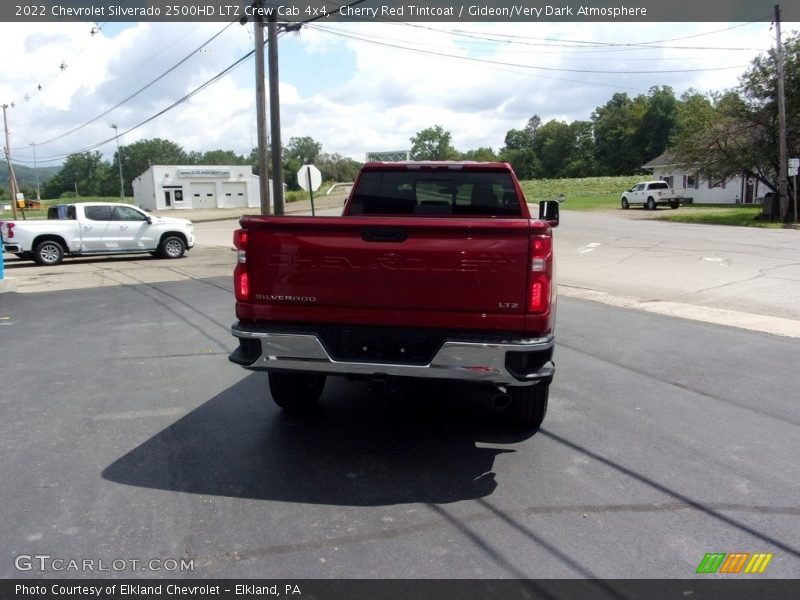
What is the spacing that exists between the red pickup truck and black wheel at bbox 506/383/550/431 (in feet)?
0.91

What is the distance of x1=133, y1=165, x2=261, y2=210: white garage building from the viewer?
2990 inches

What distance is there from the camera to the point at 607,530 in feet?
11.1

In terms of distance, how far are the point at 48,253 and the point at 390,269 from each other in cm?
1737

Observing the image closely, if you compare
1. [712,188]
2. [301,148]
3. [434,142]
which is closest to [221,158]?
[301,148]

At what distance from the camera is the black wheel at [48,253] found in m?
18.0

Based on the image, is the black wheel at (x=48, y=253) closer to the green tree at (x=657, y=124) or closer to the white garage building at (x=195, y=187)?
the white garage building at (x=195, y=187)

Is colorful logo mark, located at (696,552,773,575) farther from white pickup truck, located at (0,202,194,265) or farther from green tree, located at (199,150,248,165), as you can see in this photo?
green tree, located at (199,150,248,165)

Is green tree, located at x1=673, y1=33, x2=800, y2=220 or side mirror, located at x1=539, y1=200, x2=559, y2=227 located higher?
green tree, located at x1=673, y1=33, x2=800, y2=220

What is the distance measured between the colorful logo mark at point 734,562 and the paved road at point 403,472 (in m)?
0.06

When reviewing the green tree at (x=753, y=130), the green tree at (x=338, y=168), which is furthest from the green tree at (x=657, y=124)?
the green tree at (x=753, y=130)

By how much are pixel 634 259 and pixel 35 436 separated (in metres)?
15.1

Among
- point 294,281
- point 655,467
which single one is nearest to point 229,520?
point 294,281

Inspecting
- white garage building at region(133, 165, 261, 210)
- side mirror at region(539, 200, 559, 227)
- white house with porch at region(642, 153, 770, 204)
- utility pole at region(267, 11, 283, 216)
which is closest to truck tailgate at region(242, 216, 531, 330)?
side mirror at region(539, 200, 559, 227)
